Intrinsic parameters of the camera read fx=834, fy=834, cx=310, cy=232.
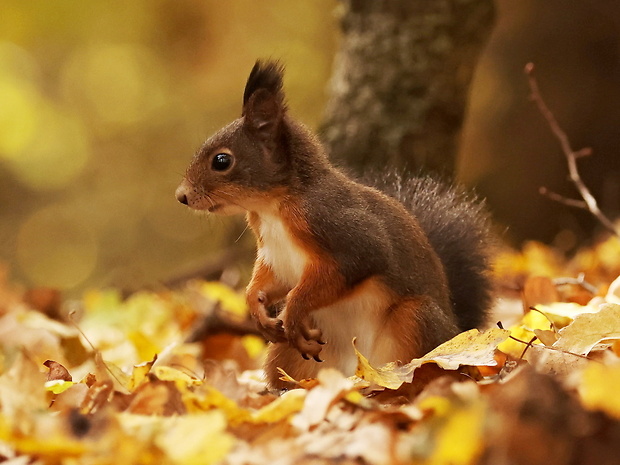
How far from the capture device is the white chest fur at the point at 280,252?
1.58 m

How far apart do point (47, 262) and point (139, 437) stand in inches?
268

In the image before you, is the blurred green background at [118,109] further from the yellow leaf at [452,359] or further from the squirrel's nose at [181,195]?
the yellow leaf at [452,359]

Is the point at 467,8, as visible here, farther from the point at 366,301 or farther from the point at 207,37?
the point at 207,37

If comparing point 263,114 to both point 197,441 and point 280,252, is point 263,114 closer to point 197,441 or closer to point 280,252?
point 280,252

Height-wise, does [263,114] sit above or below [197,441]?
above

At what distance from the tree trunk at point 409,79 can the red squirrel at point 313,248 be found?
2.74 ft

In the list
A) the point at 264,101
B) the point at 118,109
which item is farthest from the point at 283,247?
the point at 118,109

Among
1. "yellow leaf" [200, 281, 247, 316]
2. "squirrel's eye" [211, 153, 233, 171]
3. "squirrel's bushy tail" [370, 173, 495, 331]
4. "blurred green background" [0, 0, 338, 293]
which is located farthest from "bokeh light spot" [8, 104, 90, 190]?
"squirrel's eye" [211, 153, 233, 171]

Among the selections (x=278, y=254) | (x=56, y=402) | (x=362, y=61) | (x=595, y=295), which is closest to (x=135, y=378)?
(x=56, y=402)

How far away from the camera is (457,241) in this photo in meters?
1.92

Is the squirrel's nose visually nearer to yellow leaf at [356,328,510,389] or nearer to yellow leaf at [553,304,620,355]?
yellow leaf at [356,328,510,389]

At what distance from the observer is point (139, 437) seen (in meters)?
0.86

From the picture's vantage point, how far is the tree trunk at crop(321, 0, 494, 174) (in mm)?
2525

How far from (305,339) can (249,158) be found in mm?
374
